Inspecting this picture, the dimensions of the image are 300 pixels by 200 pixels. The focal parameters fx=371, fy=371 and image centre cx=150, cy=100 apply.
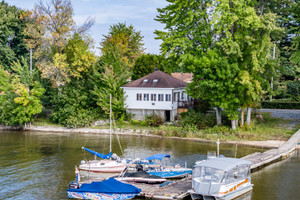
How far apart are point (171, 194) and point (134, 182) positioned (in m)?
4.14

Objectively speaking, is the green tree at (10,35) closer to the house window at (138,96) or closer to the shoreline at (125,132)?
the shoreline at (125,132)

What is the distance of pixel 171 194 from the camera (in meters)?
24.7

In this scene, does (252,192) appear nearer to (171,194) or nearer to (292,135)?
(171,194)

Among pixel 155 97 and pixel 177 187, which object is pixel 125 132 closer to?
pixel 155 97

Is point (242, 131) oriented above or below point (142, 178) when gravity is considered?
above

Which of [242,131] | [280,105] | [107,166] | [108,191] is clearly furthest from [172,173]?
[280,105]

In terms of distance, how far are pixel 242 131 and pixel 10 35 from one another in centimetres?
5112

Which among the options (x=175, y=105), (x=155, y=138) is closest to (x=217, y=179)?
(x=155, y=138)

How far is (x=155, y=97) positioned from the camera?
2185 inches

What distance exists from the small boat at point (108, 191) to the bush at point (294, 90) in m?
48.1

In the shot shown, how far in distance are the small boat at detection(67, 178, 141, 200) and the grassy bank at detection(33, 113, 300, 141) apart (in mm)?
17677

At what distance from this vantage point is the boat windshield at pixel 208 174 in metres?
24.3

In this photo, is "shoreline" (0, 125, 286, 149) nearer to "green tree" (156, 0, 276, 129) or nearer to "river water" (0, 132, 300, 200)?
"river water" (0, 132, 300, 200)

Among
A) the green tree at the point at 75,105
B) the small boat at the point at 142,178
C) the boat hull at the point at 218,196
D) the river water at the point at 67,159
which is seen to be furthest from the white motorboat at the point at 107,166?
→ the green tree at the point at 75,105
